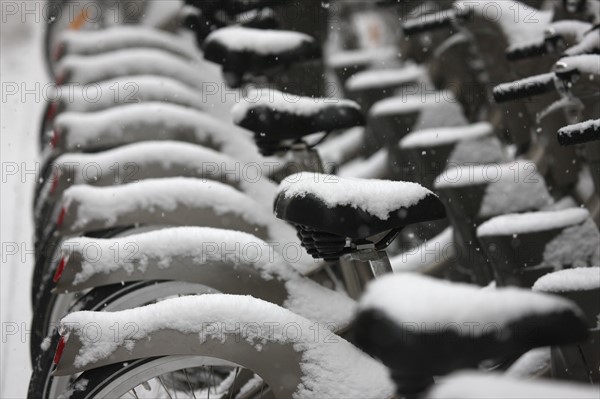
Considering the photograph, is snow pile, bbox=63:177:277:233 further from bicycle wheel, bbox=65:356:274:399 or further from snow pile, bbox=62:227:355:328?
bicycle wheel, bbox=65:356:274:399

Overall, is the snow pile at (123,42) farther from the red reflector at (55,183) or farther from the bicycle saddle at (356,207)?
the bicycle saddle at (356,207)

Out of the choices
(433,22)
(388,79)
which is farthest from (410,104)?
(433,22)

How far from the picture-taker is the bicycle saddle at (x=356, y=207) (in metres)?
1.39

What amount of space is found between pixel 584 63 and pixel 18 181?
3635 millimetres

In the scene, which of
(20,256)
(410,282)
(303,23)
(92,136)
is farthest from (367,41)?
(410,282)

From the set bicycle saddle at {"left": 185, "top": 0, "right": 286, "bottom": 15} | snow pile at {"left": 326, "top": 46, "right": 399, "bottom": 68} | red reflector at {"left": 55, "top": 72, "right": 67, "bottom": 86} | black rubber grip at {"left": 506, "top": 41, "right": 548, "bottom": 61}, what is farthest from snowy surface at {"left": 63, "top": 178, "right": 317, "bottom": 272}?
snow pile at {"left": 326, "top": 46, "right": 399, "bottom": 68}

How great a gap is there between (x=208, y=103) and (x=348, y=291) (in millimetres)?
1553

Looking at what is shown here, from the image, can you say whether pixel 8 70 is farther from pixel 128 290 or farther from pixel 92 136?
pixel 128 290

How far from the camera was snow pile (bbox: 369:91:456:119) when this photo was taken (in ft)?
11.8

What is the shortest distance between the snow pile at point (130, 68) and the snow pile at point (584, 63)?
2.01 m

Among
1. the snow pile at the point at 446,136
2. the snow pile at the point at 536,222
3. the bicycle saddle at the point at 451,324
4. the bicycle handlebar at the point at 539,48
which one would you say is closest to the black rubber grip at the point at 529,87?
the bicycle handlebar at the point at 539,48

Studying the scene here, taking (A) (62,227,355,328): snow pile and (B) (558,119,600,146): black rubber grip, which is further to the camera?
(A) (62,227,355,328): snow pile

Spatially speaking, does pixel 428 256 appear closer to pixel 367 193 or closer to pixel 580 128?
pixel 580 128

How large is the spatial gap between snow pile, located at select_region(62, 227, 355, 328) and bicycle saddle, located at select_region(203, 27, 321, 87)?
0.85 meters
